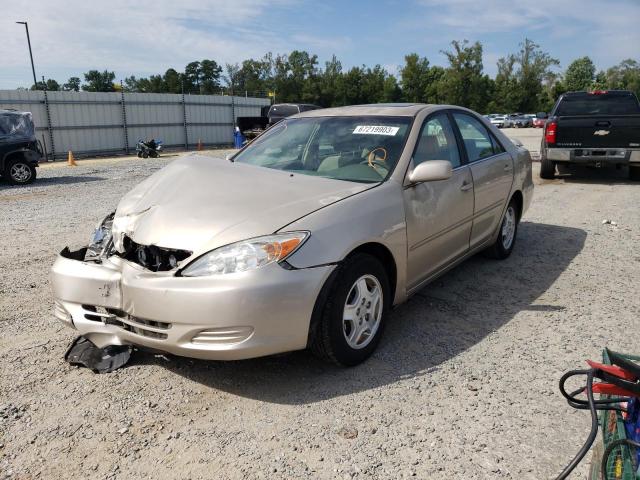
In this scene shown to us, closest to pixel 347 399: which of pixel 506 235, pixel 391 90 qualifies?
pixel 506 235

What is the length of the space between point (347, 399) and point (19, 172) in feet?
40.2

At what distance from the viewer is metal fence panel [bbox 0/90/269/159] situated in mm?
20031

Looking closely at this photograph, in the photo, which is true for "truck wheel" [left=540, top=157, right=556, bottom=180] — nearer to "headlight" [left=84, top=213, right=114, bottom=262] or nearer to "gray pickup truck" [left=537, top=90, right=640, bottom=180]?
"gray pickup truck" [left=537, top=90, right=640, bottom=180]

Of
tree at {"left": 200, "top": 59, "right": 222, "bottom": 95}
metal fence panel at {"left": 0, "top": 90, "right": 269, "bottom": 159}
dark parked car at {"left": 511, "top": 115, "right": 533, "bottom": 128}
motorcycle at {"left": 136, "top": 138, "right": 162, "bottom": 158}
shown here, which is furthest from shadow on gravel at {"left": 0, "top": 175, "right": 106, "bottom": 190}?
tree at {"left": 200, "top": 59, "right": 222, "bottom": 95}

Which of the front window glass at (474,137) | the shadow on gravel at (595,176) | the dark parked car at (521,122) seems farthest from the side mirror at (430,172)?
the dark parked car at (521,122)

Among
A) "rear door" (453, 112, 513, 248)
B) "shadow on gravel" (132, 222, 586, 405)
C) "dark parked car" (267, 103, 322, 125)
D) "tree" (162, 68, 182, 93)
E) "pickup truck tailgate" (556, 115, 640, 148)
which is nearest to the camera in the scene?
"shadow on gravel" (132, 222, 586, 405)

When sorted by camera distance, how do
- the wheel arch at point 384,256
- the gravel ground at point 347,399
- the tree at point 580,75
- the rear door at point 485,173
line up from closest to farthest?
the gravel ground at point 347,399
the wheel arch at point 384,256
the rear door at point 485,173
the tree at point 580,75

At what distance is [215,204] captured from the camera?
3.01 meters

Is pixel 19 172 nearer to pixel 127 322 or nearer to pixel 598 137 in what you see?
pixel 127 322

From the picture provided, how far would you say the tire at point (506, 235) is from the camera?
5275 millimetres

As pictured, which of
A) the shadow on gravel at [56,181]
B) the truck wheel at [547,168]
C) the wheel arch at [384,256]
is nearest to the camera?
the wheel arch at [384,256]

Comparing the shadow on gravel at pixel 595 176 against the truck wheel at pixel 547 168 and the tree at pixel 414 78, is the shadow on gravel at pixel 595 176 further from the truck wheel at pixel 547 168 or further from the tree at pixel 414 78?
the tree at pixel 414 78

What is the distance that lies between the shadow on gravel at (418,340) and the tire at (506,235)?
0.34ft

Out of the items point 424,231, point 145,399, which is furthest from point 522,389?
point 145,399
